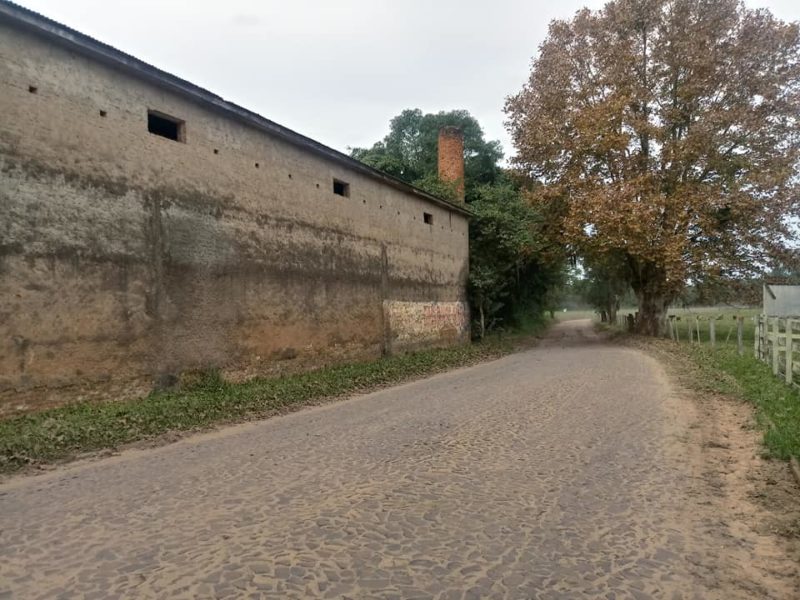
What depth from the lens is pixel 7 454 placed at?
602cm

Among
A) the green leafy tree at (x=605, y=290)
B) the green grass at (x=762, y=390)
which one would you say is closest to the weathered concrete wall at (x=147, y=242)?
the green grass at (x=762, y=390)

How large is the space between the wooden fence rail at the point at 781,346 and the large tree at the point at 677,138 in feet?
19.9

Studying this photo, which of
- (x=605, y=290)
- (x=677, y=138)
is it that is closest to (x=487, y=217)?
(x=677, y=138)

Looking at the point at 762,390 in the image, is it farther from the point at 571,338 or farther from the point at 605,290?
the point at 605,290

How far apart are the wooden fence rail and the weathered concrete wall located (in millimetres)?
9334

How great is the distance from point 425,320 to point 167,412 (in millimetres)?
11282

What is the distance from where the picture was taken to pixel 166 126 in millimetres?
10531

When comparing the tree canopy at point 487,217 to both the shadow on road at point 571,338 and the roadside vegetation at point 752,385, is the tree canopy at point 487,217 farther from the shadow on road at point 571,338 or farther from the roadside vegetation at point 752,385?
the roadside vegetation at point 752,385

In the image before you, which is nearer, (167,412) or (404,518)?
(404,518)

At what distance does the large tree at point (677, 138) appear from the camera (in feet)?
63.7

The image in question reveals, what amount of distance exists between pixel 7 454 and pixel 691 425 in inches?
323

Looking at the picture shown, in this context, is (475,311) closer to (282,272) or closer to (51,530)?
(282,272)

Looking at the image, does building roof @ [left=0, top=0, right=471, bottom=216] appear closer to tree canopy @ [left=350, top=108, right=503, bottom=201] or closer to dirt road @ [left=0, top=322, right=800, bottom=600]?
dirt road @ [left=0, top=322, right=800, bottom=600]

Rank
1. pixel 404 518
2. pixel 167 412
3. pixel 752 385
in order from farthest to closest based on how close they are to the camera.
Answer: pixel 752 385 → pixel 167 412 → pixel 404 518
